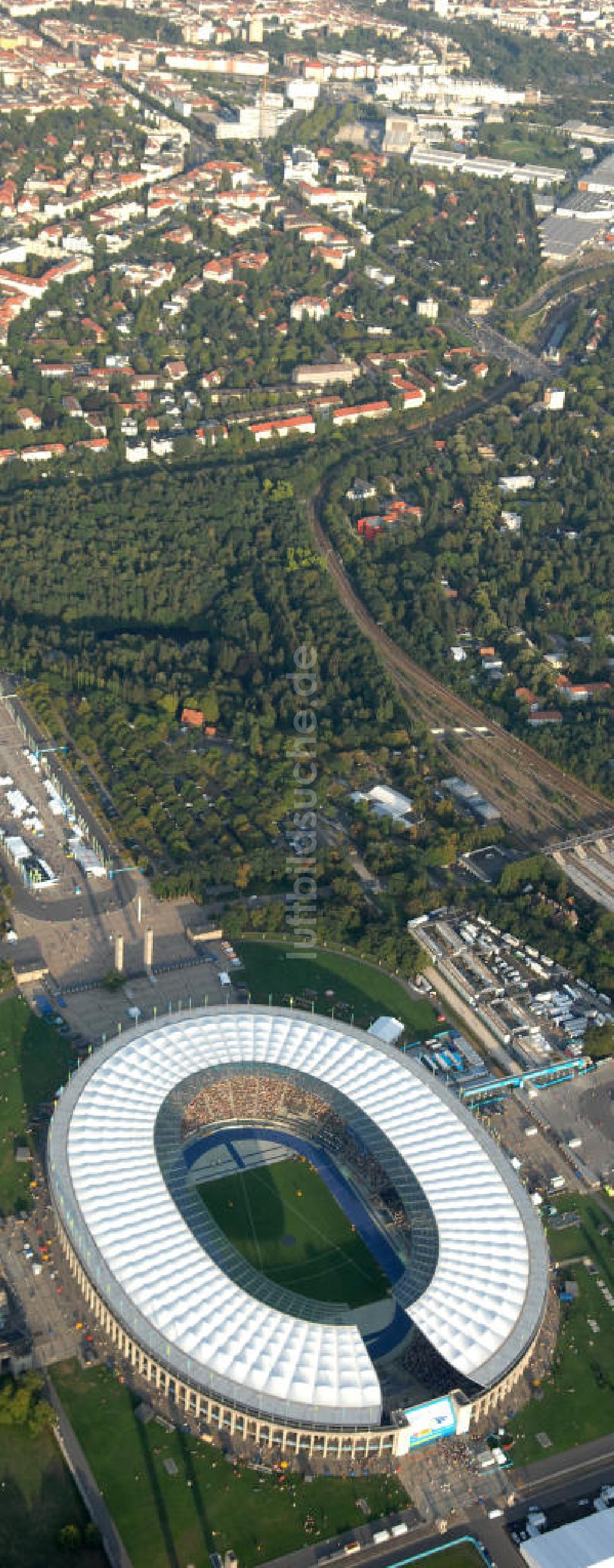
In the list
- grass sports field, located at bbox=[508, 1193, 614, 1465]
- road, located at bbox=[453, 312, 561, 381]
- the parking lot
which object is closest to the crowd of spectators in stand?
the parking lot

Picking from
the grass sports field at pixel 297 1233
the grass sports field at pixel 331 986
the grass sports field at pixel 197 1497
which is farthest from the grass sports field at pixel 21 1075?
the grass sports field at pixel 197 1497

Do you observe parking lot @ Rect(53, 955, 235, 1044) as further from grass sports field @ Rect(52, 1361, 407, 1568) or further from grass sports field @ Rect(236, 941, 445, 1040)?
grass sports field @ Rect(52, 1361, 407, 1568)

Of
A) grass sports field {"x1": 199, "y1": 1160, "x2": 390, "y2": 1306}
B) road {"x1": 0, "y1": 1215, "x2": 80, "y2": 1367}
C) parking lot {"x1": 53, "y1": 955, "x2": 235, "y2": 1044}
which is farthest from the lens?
parking lot {"x1": 53, "y1": 955, "x2": 235, "y2": 1044}

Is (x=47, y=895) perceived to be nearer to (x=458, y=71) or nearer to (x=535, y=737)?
(x=535, y=737)

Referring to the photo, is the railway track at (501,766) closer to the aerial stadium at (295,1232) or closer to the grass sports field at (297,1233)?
the aerial stadium at (295,1232)

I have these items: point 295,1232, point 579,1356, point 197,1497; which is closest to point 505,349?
point 295,1232

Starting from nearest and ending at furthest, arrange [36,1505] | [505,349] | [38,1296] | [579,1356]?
[36,1505] → [38,1296] → [579,1356] → [505,349]

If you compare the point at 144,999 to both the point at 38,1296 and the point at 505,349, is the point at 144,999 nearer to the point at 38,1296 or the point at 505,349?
the point at 38,1296
